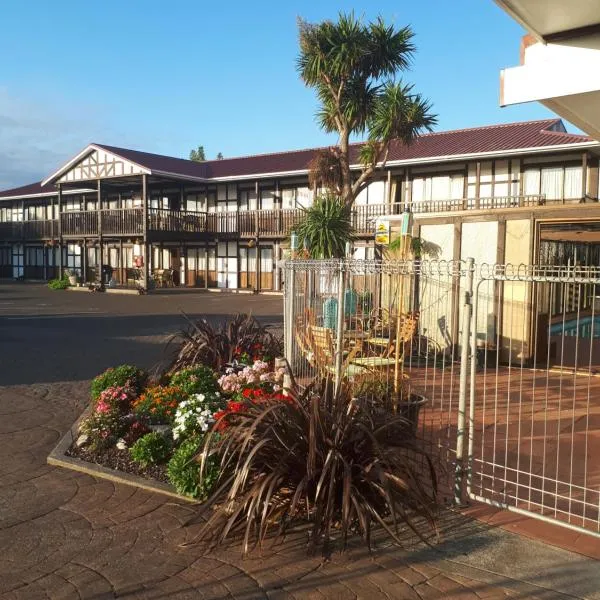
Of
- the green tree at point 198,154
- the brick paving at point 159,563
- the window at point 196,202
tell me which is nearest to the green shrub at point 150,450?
the brick paving at point 159,563

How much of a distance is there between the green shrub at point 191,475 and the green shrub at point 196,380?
1648 mm

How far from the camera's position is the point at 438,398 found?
741 cm

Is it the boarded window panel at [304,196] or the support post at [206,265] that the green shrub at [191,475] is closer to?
the boarded window panel at [304,196]

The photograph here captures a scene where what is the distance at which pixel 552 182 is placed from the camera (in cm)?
2100

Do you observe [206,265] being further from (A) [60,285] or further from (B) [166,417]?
(B) [166,417]

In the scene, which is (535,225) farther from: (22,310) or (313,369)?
(22,310)

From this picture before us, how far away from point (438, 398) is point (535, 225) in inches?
149

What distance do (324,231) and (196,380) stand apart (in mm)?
8887

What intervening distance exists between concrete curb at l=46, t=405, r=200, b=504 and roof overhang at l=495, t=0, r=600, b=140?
3629 millimetres

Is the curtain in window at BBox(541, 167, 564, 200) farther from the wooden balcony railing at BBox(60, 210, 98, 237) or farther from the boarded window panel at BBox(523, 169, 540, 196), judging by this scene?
the wooden balcony railing at BBox(60, 210, 98, 237)

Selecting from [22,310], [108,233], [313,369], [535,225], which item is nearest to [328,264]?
[313,369]

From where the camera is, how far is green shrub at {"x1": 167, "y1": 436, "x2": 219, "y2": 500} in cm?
425

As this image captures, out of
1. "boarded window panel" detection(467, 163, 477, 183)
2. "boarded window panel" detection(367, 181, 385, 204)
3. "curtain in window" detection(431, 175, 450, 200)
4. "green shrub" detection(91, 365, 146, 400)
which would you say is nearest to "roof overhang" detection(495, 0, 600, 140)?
"green shrub" detection(91, 365, 146, 400)

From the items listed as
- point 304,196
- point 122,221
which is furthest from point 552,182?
point 122,221
